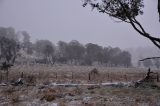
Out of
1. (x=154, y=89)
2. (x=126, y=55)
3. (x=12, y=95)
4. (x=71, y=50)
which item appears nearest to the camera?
(x=154, y=89)

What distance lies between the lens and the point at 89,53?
171250 millimetres

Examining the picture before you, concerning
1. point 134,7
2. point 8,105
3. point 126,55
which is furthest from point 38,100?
point 126,55

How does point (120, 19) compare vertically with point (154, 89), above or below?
above

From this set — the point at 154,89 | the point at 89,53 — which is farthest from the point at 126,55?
the point at 154,89

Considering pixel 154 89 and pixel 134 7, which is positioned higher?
pixel 134 7

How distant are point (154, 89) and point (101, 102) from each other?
6.65 m

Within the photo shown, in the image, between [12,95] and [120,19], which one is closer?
[120,19]

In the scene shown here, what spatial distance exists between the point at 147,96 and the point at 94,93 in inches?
193

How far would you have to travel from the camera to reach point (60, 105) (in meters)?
22.1

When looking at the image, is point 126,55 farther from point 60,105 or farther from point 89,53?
point 60,105

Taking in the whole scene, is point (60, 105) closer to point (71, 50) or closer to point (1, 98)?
point (1, 98)

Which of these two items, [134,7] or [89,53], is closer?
[134,7]

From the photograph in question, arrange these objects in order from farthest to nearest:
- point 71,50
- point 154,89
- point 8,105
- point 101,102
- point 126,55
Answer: point 126,55, point 71,50, point 154,89, point 8,105, point 101,102

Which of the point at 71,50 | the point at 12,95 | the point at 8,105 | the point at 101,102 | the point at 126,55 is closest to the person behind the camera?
the point at 101,102
